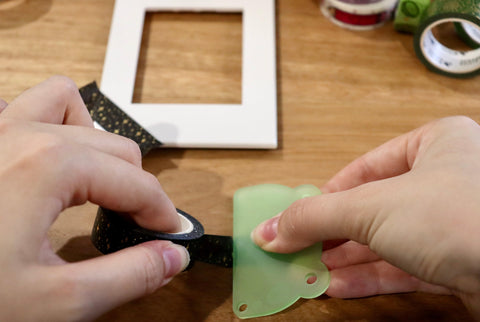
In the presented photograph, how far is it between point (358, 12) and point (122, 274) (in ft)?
2.28

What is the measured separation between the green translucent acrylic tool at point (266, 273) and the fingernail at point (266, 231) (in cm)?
2

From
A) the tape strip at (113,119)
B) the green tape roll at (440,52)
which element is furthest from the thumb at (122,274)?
the green tape roll at (440,52)

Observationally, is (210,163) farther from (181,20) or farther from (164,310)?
(181,20)

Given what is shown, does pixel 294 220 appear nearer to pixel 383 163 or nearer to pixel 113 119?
pixel 383 163

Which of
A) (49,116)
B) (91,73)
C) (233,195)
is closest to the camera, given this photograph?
(49,116)

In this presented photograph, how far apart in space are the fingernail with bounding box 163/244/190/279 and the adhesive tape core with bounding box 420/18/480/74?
60cm

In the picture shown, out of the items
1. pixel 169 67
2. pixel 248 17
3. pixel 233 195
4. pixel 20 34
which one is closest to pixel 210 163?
pixel 233 195

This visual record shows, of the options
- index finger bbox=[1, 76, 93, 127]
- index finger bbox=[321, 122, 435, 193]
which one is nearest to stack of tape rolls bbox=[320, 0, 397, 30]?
index finger bbox=[321, 122, 435, 193]

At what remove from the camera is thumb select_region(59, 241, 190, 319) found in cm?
41

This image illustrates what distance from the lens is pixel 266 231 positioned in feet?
1.99

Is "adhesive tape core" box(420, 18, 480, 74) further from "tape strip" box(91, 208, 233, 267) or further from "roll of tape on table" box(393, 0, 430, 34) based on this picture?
"tape strip" box(91, 208, 233, 267)

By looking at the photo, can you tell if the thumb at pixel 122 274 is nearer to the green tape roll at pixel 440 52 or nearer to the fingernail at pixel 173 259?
the fingernail at pixel 173 259

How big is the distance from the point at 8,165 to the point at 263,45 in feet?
1.84

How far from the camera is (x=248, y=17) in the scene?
90 cm
